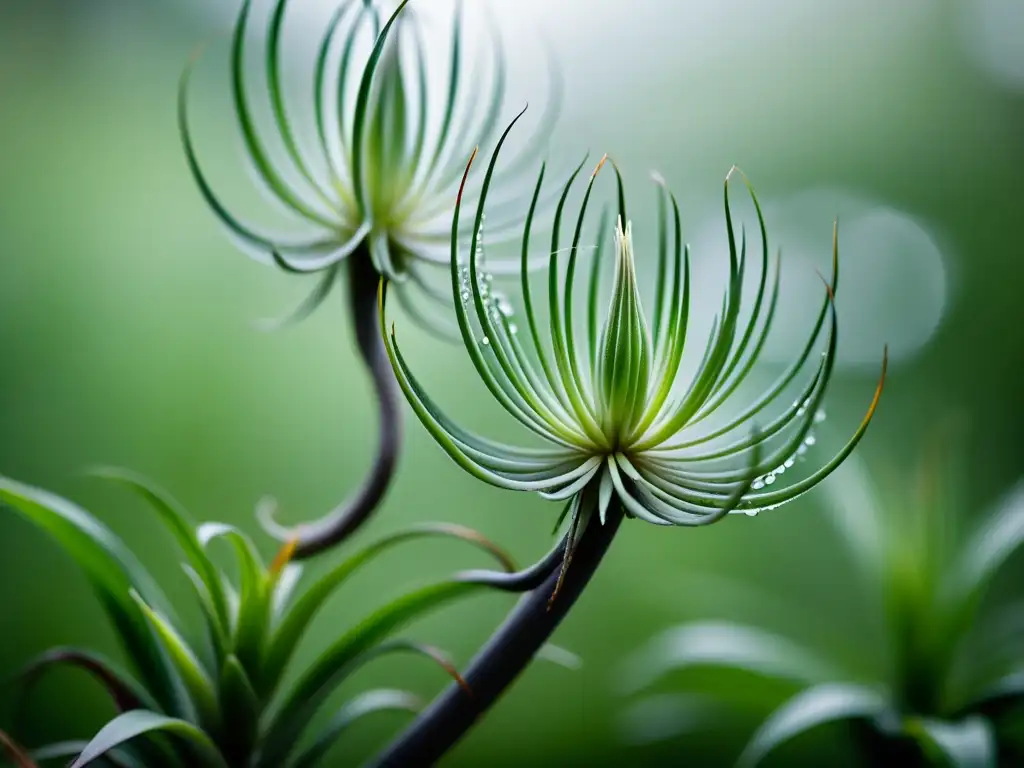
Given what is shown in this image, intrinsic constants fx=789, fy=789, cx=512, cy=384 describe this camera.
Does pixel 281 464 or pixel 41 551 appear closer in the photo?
pixel 41 551

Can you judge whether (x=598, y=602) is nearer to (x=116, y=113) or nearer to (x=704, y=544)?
(x=704, y=544)

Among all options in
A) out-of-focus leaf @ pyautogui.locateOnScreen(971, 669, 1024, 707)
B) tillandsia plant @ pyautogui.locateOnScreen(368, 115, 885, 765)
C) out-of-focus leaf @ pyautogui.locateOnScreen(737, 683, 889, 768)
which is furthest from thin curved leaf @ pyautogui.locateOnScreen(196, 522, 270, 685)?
out-of-focus leaf @ pyautogui.locateOnScreen(971, 669, 1024, 707)

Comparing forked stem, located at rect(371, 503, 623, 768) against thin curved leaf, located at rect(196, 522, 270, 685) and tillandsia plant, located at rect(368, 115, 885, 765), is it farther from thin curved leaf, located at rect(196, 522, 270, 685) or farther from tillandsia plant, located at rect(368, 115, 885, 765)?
thin curved leaf, located at rect(196, 522, 270, 685)

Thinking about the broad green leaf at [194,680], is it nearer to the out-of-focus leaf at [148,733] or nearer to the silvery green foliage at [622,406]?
the out-of-focus leaf at [148,733]

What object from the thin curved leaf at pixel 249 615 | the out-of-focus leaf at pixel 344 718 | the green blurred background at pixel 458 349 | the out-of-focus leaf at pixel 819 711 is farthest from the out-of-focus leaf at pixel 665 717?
the thin curved leaf at pixel 249 615

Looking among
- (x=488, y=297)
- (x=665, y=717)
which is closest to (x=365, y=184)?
(x=488, y=297)

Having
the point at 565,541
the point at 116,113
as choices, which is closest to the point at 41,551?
the point at 116,113

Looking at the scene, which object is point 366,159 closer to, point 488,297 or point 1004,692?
point 488,297
